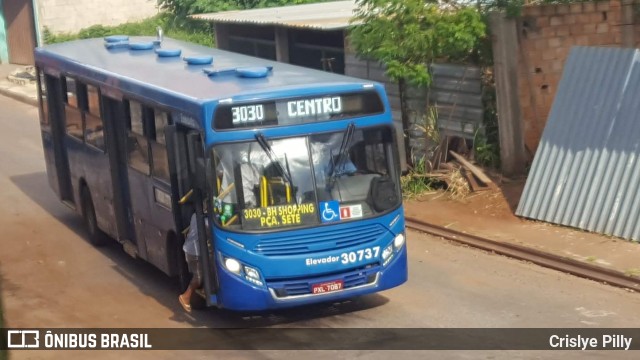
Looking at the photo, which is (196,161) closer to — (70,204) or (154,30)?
(70,204)

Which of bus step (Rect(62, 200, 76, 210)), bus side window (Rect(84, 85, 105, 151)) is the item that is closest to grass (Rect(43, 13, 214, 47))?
bus step (Rect(62, 200, 76, 210))

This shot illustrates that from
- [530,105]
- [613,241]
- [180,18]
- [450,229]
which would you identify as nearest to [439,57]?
[530,105]

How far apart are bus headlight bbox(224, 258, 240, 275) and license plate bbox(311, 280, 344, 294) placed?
2.52 ft

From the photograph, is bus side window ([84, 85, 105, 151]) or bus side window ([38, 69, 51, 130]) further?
bus side window ([38, 69, 51, 130])

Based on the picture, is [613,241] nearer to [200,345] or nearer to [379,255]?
[379,255]

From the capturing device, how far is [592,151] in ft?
47.1

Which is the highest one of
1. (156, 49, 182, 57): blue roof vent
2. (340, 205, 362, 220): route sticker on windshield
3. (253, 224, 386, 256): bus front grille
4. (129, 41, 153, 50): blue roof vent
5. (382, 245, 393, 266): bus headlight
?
(156, 49, 182, 57): blue roof vent

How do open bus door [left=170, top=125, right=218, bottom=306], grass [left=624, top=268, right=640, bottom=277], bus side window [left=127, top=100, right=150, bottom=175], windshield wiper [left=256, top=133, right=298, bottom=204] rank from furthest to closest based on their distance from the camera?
bus side window [left=127, top=100, right=150, bottom=175] < grass [left=624, top=268, right=640, bottom=277] < open bus door [left=170, top=125, right=218, bottom=306] < windshield wiper [left=256, top=133, right=298, bottom=204]

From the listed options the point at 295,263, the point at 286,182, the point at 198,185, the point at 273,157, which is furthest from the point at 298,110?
the point at 295,263

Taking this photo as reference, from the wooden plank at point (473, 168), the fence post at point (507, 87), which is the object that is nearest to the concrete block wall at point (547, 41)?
the fence post at point (507, 87)

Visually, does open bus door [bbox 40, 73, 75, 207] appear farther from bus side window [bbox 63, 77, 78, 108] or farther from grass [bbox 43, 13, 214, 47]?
grass [bbox 43, 13, 214, 47]

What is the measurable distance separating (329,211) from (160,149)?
97.2 inches

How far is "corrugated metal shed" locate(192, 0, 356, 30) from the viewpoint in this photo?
2078 cm

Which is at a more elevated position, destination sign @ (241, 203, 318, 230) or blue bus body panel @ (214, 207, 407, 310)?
destination sign @ (241, 203, 318, 230)
